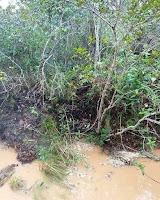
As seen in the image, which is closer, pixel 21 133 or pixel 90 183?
pixel 90 183

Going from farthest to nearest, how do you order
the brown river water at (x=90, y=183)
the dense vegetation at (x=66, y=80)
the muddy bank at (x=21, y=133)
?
the dense vegetation at (x=66, y=80) → the muddy bank at (x=21, y=133) → the brown river water at (x=90, y=183)

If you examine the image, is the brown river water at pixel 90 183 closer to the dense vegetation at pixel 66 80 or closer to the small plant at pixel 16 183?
the small plant at pixel 16 183

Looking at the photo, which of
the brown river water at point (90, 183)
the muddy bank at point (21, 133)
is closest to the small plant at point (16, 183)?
the brown river water at point (90, 183)

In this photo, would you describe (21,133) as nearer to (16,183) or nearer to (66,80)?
(16,183)

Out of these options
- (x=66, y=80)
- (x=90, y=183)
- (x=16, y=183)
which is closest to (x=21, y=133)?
(x=16, y=183)

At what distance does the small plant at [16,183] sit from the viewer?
2135 mm

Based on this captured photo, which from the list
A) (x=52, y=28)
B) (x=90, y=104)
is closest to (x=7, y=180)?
(x=90, y=104)

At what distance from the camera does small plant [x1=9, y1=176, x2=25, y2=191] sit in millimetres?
2135

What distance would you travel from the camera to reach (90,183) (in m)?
2.29

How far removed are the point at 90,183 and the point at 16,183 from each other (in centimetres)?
92

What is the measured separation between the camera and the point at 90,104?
3.24 metres

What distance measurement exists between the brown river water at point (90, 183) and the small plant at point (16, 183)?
40 millimetres

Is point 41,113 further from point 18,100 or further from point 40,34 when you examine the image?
point 40,34

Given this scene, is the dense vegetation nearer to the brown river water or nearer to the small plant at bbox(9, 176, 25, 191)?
the brown river water
